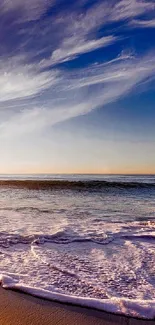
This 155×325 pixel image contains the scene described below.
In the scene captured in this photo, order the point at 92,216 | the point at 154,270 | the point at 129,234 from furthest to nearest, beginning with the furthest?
1. the point at 92,216
2. the point at 129,234
3. the point at 154,270

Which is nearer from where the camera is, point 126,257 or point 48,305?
point 48,305

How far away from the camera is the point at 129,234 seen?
26.5 feet

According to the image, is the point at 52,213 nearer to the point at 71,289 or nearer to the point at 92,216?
the point at 92,216

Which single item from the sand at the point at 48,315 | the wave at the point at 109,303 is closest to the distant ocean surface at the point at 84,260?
the wave at the point at 109,303

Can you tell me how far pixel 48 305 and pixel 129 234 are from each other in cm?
459

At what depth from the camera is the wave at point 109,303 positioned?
367 centimetres

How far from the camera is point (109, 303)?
3.86m

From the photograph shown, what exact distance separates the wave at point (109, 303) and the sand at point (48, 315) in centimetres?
9

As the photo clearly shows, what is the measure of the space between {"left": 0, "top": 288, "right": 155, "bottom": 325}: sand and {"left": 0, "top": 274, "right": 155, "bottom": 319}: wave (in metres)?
0.09

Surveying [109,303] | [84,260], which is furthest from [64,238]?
[109,303]

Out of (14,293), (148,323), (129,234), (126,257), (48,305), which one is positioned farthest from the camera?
(129,234)

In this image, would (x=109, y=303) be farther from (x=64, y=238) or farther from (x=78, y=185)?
(x=78, y=185)

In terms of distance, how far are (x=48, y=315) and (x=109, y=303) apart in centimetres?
81

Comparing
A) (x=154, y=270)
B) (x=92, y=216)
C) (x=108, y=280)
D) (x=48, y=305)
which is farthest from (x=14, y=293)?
(x=92, y=216)
